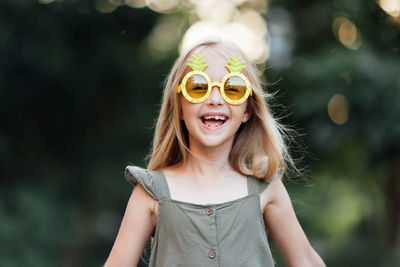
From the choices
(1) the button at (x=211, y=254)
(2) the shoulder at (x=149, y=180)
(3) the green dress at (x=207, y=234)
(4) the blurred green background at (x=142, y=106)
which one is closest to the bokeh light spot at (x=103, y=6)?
(4) the blurred green background at (x=142, y=106)

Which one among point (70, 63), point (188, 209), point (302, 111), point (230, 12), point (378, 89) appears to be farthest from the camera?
point (70, 63)

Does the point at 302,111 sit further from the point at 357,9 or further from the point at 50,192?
the point at 50,192

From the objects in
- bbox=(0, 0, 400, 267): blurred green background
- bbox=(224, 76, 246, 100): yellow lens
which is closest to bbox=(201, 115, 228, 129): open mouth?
bbox=(224, 76, 246, 100): yellow lens

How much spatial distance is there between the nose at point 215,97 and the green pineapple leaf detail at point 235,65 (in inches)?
4.9

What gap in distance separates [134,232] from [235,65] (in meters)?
0.90

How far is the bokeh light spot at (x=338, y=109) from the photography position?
28.8 ft

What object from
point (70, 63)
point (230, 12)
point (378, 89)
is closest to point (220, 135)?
point (378, 89)

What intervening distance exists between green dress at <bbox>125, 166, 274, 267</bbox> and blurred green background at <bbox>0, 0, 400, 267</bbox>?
18.8 ft

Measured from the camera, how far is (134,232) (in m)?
3.03

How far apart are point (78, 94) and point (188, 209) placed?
9746mm

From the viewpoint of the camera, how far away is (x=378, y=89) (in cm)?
843

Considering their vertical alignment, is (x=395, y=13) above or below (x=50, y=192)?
above

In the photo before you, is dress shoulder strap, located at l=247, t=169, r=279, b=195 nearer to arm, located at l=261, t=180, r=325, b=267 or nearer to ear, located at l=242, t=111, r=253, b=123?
arm, located at l=261, t=180, r=325, b=267

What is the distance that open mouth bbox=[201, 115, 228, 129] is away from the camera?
10.0 feet
